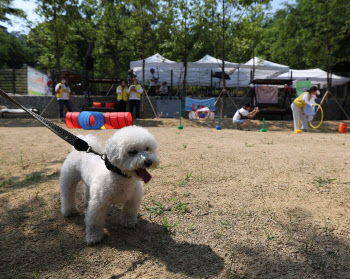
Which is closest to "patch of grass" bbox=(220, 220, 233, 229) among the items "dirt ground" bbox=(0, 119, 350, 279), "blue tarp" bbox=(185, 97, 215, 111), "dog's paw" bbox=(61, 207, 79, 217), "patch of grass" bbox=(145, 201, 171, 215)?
"dirt ground" bbox=(0, 119, 350, 279)

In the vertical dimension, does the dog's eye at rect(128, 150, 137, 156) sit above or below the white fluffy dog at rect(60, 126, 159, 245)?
above

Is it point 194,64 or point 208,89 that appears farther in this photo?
point 208,89

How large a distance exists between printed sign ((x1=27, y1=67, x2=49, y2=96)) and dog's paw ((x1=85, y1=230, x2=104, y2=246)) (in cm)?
1742

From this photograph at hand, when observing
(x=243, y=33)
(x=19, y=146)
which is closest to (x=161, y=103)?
(x=243, y=33)

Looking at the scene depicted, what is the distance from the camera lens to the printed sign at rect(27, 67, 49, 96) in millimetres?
16750

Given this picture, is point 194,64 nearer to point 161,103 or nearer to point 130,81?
point 161,103

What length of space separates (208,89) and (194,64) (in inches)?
200

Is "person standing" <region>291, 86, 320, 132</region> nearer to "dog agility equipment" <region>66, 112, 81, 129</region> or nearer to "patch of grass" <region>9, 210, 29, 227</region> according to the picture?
"dog agility equipment" <region>66, 112, 81, 129</region>

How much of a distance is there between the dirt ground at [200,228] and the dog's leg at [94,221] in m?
0.08

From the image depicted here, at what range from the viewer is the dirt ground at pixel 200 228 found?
75.6 inches

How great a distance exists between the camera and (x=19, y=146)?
20.2ft

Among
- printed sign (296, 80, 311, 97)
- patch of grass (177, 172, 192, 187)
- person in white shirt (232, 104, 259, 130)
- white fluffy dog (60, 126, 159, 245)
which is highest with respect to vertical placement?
printed sign (296, 80, 311, 97)

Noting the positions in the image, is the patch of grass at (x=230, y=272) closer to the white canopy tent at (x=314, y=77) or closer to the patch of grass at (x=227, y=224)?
the patch of grass at (x=227, y=224)

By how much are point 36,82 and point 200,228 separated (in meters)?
19.0
